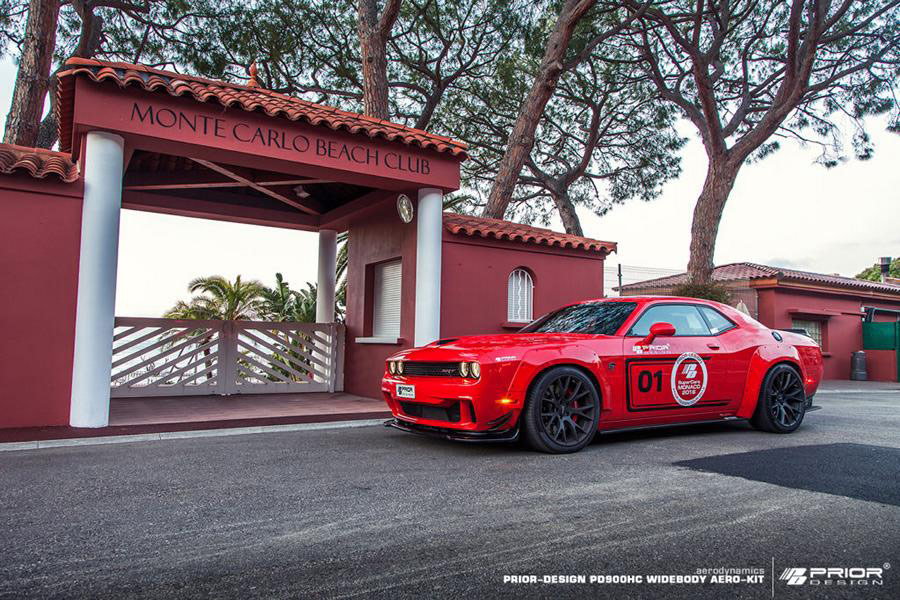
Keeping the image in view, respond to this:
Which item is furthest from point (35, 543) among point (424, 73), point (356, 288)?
point (424, 73)

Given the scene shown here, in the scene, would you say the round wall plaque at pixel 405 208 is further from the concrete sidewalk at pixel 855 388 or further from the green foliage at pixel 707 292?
the concrete sidewalk at pixel 855 388

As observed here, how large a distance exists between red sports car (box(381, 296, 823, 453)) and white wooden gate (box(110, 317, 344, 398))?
547 centimetres

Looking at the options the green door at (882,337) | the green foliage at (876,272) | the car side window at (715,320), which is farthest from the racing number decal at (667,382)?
the green foliage at (876,272)

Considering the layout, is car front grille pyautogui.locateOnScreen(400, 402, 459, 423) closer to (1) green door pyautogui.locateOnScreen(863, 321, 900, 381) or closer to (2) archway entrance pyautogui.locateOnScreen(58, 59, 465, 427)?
(2) archway entrance pyautogui.locateOnScreen(58, 59, 465, 427)

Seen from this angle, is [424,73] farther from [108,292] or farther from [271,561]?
[271,561]

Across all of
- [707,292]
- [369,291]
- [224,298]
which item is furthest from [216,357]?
[224,298]

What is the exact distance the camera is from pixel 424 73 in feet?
57.4

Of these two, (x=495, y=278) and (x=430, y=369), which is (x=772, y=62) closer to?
(x=495, y=278)

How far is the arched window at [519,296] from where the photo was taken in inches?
427

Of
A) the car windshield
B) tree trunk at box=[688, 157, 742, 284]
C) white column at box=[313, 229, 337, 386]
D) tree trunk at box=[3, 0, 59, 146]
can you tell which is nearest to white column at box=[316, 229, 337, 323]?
white column at box=[313, 229, 337, 386]

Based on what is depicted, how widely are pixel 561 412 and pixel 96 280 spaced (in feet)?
16.8

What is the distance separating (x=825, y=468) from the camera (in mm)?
4840

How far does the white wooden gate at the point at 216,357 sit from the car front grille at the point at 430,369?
5.39 meters

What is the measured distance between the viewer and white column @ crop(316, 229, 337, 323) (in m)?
12.6
